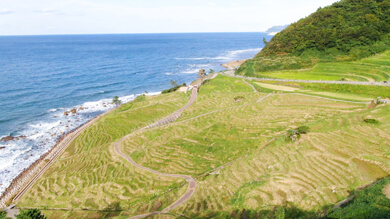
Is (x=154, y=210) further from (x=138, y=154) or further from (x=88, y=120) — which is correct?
(x=88, y=120)

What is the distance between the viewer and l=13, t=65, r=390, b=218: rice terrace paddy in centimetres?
3050

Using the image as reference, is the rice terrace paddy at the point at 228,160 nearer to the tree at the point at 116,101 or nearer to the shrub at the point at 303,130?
the shrub at the point at 303,130

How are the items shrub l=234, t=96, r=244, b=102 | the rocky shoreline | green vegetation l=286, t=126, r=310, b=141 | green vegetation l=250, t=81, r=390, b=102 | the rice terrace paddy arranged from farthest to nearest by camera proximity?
shrub l=234, t=96, r=244, b=102, green vegetation l=250, t=81, r=390, b=102, the rocky shoreline, green vegetation l=286, t=126, r=310, b=141, the rice terrace paddy

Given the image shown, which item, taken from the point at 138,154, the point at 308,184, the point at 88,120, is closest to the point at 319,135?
the point at 308,184

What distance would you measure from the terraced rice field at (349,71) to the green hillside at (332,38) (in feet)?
16.6

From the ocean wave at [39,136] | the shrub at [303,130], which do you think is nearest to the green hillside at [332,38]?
the shrub at [303,130]

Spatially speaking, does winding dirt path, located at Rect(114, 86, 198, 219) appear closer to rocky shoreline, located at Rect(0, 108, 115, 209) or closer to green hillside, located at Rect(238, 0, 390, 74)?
rocky shoreline, located at Rect(0, 108, 115, 209)

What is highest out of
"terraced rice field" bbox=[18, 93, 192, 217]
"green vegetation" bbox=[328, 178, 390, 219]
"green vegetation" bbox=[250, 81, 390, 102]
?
"green vegetation" bbox=[250, 81, 390, 102]

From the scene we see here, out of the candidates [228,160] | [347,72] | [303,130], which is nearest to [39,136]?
[228,160]

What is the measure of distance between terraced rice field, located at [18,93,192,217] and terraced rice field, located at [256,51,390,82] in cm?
6662

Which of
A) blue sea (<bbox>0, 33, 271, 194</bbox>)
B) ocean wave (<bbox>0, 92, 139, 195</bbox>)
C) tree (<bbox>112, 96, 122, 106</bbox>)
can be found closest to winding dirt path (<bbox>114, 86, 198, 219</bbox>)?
ocean wave (<bbox>0, 92, 139, 195</bbox>)

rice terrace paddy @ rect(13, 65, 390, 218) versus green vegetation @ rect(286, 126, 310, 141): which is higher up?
green vegetation @ rect(286, 126, 310, 141)

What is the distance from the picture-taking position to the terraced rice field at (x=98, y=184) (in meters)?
35.8

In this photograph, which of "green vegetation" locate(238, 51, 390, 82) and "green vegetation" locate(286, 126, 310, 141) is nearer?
"green vegetation" locate(286, 126, 310, 141)
